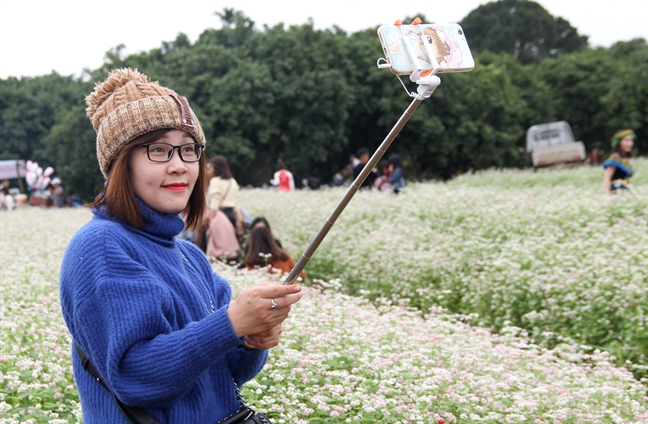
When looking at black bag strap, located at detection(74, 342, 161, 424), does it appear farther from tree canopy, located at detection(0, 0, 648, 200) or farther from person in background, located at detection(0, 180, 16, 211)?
tree canopy, located at detection(0, 0, 648, 200)

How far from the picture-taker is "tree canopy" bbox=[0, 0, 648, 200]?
83.8ft

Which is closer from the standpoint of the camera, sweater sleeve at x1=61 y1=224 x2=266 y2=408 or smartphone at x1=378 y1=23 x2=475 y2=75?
sweater sleeve at x1=61 y1=224 x2=266 y2=408

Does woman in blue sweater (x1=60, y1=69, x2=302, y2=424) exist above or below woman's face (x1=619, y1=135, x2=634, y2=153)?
above

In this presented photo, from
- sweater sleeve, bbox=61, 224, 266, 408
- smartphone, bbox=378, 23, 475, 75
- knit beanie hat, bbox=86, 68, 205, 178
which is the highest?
smartphone, bbox=378, 23, 475, 75

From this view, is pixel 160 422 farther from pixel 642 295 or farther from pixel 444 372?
pixel 642 295

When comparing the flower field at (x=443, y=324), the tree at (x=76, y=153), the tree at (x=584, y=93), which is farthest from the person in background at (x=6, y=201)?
the tree at (x=584, y=93)

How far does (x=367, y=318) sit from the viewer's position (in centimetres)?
484

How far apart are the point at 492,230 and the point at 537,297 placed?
2805 mm

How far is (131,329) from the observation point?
5.36ft

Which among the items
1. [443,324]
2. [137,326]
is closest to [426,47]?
[137,326]

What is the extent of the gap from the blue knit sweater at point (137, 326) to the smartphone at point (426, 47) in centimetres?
70

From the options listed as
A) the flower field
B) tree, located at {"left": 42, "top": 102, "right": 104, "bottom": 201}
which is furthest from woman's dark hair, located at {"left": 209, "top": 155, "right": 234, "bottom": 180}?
tree, located at {"left": 42, "top": 102, "right": 104, "bottom": 201}

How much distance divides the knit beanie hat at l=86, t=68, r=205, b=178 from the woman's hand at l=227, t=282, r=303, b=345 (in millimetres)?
500

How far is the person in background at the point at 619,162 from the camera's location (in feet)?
28.6
